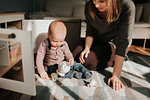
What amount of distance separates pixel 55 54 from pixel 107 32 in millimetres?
513

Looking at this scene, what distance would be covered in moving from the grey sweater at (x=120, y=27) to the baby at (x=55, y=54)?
31 centimetres

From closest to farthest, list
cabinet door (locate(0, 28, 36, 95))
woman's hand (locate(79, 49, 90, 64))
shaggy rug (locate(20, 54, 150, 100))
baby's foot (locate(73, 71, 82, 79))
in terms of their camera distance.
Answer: cabinet door (locate(0, 28, 36, 95))
shaggy rug (locate(20, 54, 150, 100))
baby's foot (locate(73, 71, 82, 79))
woman's hand (locate(79, 49, 90, 64))

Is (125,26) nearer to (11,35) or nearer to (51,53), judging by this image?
(51,53)

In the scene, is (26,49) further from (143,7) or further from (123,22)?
(143,7)

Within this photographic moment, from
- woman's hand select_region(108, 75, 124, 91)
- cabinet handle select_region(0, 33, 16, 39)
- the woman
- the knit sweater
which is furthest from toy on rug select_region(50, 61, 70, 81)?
Answer: cabinet handle select_region(0, 33, 16, 39)

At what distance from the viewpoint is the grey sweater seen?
1.02 m

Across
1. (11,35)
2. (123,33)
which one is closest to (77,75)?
(123,33)

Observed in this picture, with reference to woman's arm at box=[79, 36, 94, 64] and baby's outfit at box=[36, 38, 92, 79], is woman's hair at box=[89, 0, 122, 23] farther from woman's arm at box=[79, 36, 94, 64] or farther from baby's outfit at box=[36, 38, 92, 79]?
baby's outfit at box=[36, 38, 92, 79]

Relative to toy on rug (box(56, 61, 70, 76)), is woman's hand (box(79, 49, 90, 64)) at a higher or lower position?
higher

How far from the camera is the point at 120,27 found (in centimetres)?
106

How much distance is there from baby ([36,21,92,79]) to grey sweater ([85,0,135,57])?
12.4 inches

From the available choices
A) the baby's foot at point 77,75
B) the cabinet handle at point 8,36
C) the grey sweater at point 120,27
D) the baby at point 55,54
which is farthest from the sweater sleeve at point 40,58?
the grey sweater at point 120,27

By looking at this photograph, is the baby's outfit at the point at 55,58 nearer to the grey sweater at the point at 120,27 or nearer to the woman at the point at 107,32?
the woman at the point at 107,32

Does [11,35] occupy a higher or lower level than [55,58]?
higher
